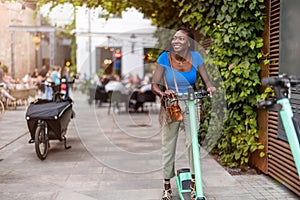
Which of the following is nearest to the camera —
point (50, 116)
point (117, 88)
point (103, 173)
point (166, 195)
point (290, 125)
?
point (290, 125)

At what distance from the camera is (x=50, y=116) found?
5746mm

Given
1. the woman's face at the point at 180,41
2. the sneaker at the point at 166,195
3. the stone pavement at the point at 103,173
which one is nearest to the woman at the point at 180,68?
the woman's face at the point at 180,41

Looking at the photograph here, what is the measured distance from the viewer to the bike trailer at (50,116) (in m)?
5.74

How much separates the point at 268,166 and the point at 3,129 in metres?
6.26

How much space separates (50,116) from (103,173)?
130 cm

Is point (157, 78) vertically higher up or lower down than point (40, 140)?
higher up

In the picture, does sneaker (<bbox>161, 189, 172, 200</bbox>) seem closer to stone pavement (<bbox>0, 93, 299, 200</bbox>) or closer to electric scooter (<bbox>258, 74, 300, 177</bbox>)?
stone pavement (<bbox>0, 93, 299, 200</bbox>)

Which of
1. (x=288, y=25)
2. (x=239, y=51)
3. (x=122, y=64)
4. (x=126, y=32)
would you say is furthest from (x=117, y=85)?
(x=122, y=64)

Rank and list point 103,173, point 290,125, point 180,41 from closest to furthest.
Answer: point 290,125 → point 180,41 → point 103,173

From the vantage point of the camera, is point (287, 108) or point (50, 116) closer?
point (287, 108)

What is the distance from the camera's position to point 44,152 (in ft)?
19.2

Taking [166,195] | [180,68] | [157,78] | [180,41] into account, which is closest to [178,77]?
[180,68]

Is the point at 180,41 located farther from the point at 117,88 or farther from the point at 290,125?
the point at 117,88

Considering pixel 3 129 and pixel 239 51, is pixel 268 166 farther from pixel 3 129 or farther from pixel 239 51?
pixel 3 129
